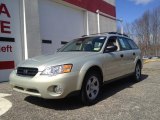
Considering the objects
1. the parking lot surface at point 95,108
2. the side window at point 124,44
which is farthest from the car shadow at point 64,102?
the side window at point 124,44

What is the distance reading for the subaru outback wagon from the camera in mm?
4594

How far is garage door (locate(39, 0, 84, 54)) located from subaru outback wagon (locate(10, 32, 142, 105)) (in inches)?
183

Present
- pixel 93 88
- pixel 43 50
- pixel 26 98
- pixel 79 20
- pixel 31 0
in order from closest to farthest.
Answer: pixel 93 88, pixel 26 98, pixel 31 0, pixel 43 50, pixel 79 20

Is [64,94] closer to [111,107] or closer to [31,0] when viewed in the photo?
[111,107]

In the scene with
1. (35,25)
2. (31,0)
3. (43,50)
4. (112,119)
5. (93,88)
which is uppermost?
(31,0)

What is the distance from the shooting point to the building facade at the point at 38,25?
350 inches

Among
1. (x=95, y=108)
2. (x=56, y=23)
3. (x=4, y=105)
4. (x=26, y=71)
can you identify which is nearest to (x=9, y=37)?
(x=56, y=23)

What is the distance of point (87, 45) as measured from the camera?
610 cm

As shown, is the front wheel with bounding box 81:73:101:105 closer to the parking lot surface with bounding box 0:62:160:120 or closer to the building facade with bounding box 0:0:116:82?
the parking lot surface with bounding box 0:62:160:120

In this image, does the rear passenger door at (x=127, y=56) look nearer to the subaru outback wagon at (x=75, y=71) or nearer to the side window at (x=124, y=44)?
the side window at (x=124, y=44)

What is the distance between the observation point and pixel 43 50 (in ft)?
35.9

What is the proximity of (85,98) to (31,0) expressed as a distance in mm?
6175

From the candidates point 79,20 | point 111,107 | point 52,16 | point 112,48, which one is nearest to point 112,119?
point 111,107

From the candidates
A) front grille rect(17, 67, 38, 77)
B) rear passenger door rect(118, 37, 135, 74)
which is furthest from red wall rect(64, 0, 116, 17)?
front grille rect(17, 67, 38, 77)
